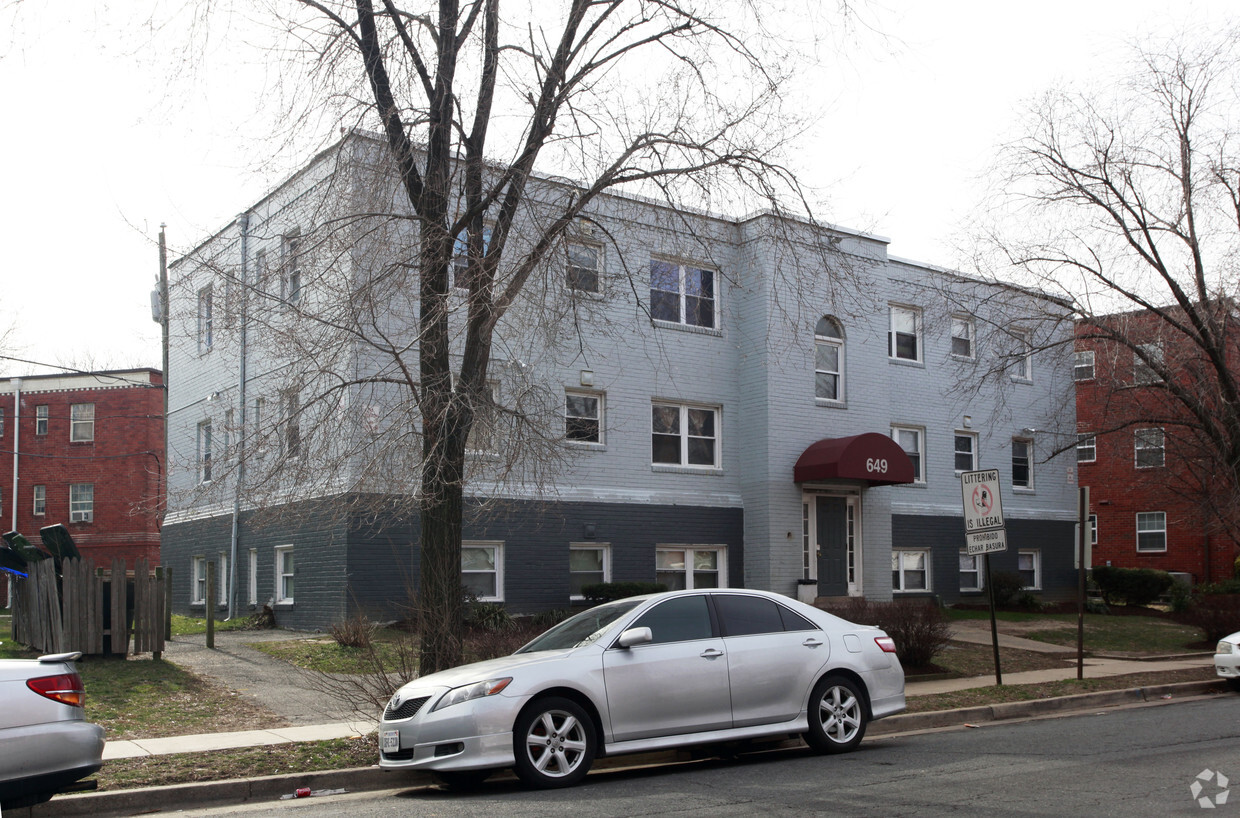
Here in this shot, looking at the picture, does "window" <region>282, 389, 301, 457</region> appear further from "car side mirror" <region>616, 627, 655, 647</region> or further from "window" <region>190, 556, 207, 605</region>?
"window" <region>190, 556, 207, 605</region>

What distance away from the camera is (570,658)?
8797 mm

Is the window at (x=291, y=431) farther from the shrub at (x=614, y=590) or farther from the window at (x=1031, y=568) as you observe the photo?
the window at (x=1031, y=568)

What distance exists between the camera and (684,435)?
24.0m

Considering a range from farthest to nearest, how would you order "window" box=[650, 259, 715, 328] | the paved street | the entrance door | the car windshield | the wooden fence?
the entrance door < "window" box=[650, 259, 715, 328] < the wooden fence < the car windshield < the paved street

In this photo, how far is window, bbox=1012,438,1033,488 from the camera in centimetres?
3014

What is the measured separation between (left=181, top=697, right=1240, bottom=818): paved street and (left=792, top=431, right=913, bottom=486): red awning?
12.4 meters

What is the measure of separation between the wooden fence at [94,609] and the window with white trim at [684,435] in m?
11.1

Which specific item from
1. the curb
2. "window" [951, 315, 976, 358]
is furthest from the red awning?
the curb

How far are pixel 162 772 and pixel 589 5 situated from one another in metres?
8.23

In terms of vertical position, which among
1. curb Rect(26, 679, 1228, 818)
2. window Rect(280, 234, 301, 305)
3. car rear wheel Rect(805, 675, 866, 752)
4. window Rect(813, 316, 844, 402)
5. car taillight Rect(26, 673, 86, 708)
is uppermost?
window Rect(813, 316, 844, 402)

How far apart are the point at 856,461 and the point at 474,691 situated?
16010 millimetres

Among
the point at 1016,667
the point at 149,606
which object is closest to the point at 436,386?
the point at 149,606

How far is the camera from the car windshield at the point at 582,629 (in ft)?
30.6

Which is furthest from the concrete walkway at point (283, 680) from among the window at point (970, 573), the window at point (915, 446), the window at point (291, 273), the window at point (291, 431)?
the window at point (970, 573)
